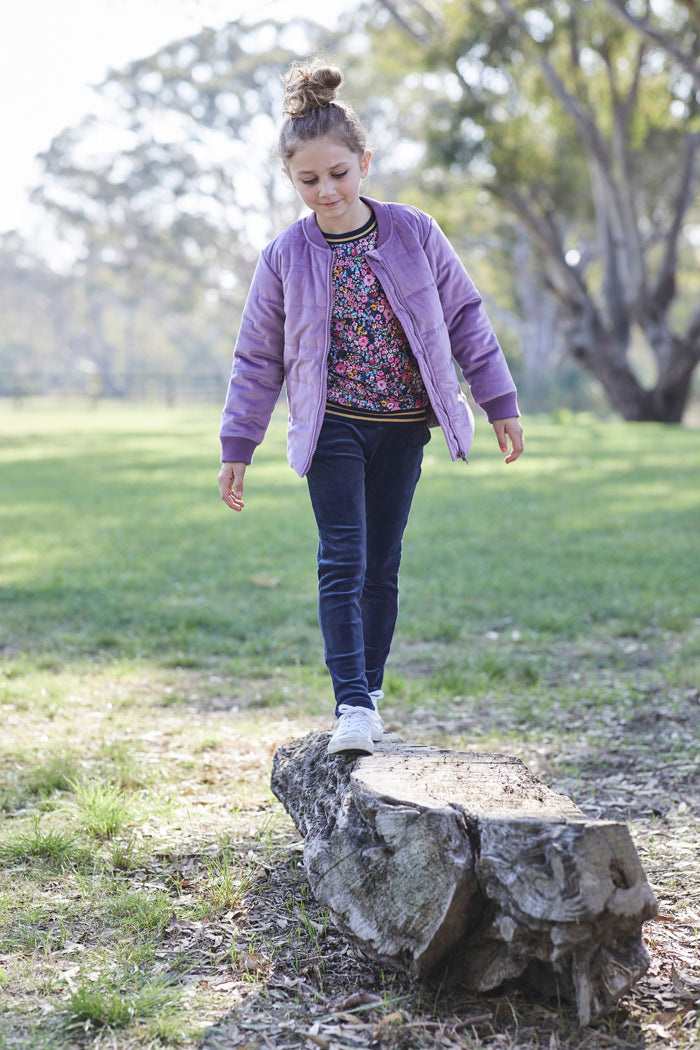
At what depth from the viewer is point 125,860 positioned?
3.12 meters

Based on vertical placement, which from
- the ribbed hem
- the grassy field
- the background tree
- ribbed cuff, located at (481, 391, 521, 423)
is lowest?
the grassy field

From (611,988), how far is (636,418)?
2194 centimetres

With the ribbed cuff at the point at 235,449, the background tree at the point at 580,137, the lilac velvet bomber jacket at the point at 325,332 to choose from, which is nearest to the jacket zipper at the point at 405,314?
the lilac velvet bomber jacket at the point at 325,332

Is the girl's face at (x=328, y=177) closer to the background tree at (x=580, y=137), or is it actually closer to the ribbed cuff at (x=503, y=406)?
the ribbed cuff at (x=503, y=406)

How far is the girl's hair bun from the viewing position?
9.93ft

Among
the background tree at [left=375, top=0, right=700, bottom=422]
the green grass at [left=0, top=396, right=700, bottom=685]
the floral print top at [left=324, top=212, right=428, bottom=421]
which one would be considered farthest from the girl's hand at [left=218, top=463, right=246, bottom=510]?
the background tree at [left=375, top=0, right=700, bottom=422]

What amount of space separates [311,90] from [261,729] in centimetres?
254

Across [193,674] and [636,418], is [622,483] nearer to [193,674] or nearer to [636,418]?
[193,674]

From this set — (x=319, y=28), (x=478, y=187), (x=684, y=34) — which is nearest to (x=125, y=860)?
(x=684, y=34)

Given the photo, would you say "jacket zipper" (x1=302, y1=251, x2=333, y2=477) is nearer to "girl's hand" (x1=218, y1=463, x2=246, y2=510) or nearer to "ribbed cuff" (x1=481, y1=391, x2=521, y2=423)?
"girl's hand" (x1=218, y1=463, x2=246, y2=510)

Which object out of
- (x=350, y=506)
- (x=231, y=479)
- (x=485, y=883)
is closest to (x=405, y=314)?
(x=350, y=506)

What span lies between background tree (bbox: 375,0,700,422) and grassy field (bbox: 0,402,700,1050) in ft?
36.3

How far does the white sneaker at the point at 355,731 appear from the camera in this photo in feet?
9.80

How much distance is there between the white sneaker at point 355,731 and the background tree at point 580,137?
53.3 ft
